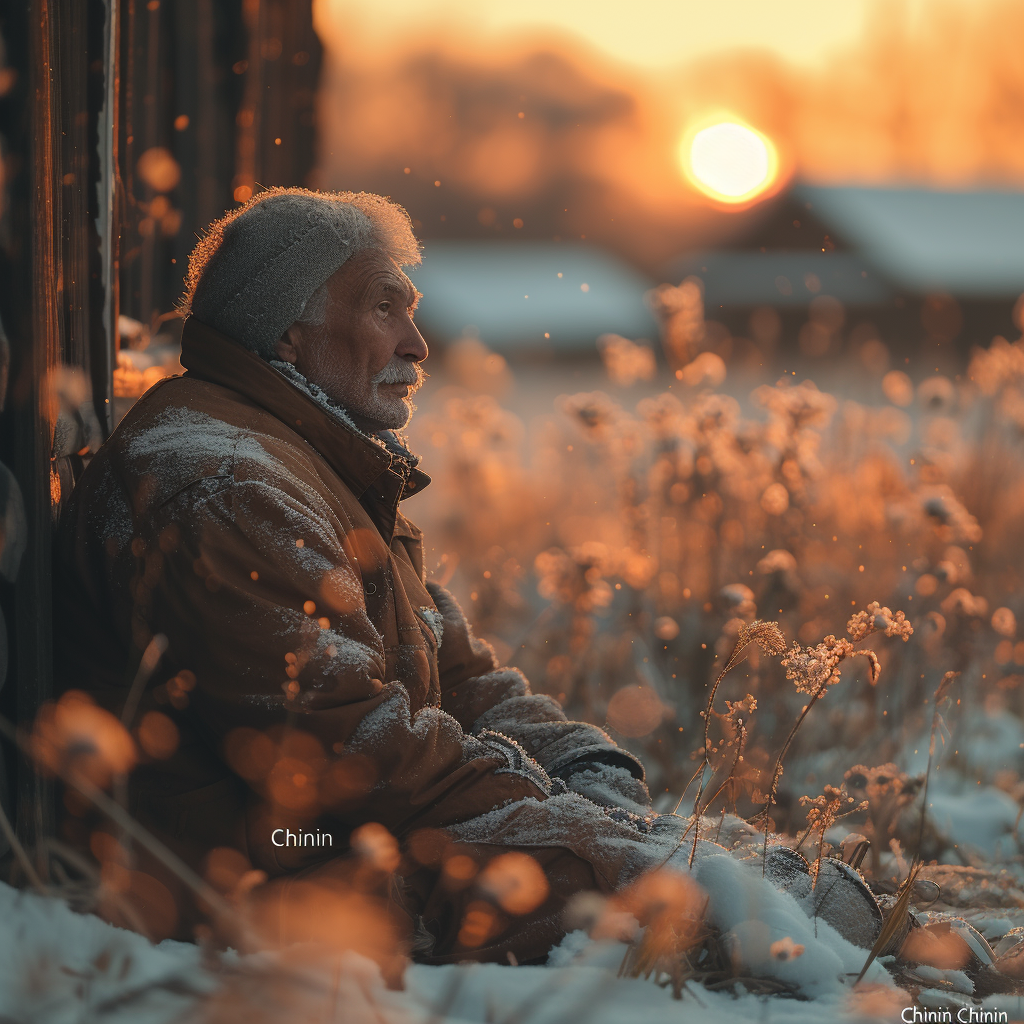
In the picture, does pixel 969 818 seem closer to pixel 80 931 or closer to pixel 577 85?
pixel 80 931

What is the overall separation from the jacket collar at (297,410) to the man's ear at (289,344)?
0.23ft

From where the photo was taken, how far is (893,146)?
29.0 feet

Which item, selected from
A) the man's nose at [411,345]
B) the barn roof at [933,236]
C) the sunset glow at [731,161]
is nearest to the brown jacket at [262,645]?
the man's nose at [411,345]

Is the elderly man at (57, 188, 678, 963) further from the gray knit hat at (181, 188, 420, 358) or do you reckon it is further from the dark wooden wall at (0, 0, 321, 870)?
the dark wooden wall at (0, 0, 321, 870)

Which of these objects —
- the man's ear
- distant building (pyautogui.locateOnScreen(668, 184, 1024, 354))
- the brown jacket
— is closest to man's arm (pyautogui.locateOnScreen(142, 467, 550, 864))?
the brown jacket

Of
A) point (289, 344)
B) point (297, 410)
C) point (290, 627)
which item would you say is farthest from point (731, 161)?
point (290, 627)

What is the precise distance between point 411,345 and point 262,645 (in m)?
0.85

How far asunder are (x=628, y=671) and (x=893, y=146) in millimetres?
6630

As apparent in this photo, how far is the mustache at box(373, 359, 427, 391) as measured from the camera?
7.47ft

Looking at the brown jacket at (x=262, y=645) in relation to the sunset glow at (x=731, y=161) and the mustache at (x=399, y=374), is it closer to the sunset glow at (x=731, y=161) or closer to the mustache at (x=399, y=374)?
the mustache at (x=399, y=374)

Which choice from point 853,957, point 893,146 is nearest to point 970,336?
point 893,146

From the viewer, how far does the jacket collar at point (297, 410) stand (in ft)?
6.82

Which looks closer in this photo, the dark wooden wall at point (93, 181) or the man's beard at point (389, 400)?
the dark wooden wall at point (93, 181)

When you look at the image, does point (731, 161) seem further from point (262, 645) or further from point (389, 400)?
point (262, 645)
